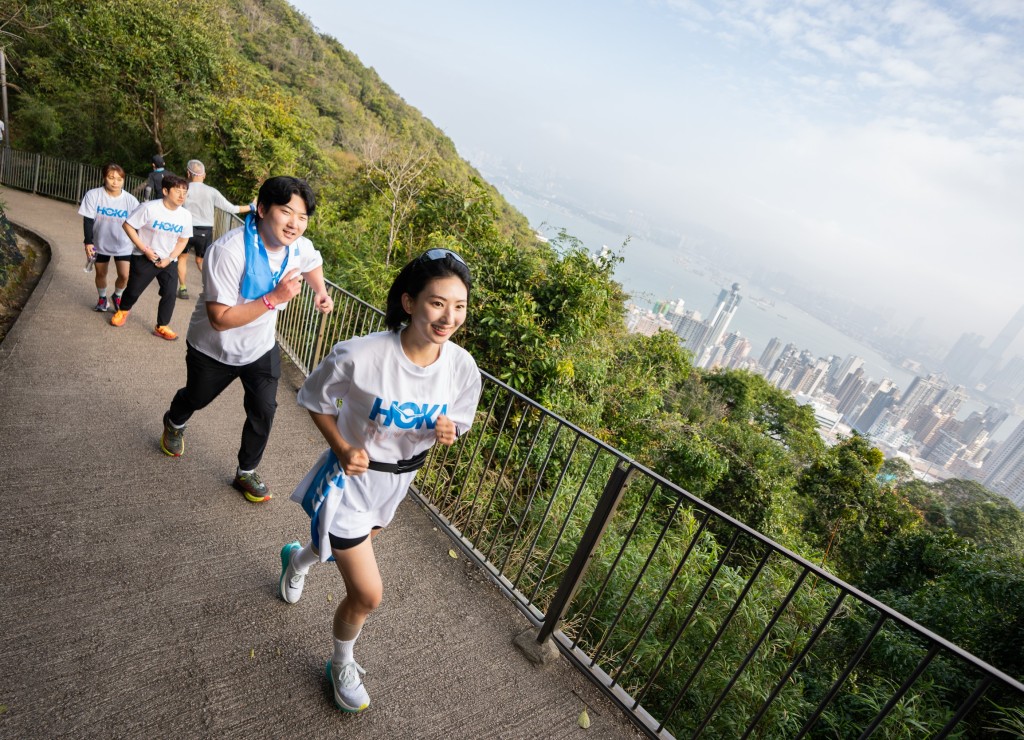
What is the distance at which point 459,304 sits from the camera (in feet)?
5.25

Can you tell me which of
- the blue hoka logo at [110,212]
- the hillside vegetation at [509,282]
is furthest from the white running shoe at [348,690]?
the blue hoka logo at [110,212]

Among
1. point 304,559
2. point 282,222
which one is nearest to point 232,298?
point 282,222

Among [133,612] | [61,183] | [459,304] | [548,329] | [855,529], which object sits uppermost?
[459,304]

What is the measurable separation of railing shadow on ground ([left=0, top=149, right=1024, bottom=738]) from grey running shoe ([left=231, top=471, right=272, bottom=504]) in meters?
0.96

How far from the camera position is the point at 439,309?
5.16 ft

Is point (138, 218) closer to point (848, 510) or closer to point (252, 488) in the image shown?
point (252, 488)

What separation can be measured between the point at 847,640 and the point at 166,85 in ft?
55.6

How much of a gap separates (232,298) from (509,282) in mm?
4527

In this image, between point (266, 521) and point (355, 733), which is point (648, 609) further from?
point (266, 521)

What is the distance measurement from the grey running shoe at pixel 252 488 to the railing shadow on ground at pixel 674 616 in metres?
0.96

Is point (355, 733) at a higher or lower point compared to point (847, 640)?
higher

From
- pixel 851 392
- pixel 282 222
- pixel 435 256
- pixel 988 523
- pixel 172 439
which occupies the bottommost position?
pixel 851 392

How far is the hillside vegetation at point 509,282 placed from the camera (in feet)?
20.1

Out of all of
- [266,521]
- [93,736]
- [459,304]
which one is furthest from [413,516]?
[459,304]
